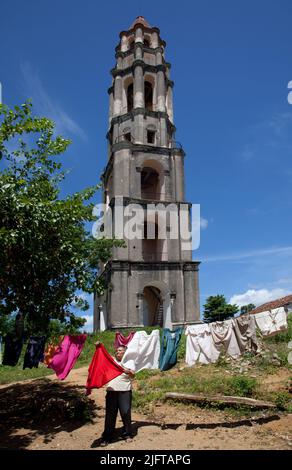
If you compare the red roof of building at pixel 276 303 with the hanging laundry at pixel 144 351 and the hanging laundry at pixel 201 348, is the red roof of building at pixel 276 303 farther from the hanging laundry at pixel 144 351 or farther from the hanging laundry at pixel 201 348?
the hanging laundry at pixel 144 351

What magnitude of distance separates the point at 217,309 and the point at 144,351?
93.3ft

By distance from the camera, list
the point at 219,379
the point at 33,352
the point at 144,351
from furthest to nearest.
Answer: the point at 144,351, the point at 33,352, the point at 219,379

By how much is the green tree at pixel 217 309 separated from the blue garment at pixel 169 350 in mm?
27680

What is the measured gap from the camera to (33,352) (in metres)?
13.0

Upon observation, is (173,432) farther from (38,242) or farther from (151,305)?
(151,305)

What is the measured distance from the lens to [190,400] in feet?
31.0

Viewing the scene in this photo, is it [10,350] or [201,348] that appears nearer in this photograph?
[10,350]

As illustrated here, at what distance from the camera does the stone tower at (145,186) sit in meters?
24.4

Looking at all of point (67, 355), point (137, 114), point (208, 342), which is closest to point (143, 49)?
point (137, 114)

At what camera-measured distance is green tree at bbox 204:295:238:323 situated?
1640 inches

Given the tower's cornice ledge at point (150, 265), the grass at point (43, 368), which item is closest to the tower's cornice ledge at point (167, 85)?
the tower's cornice ledge at point (150, 265)

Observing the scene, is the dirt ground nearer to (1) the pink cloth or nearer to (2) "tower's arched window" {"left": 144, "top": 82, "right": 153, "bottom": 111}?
(1) the pink cloth

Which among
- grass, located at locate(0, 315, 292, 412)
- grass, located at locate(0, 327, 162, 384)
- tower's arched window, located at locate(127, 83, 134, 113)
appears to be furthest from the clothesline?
tower's arched window, located at locate(127, 83, 134, 113)
